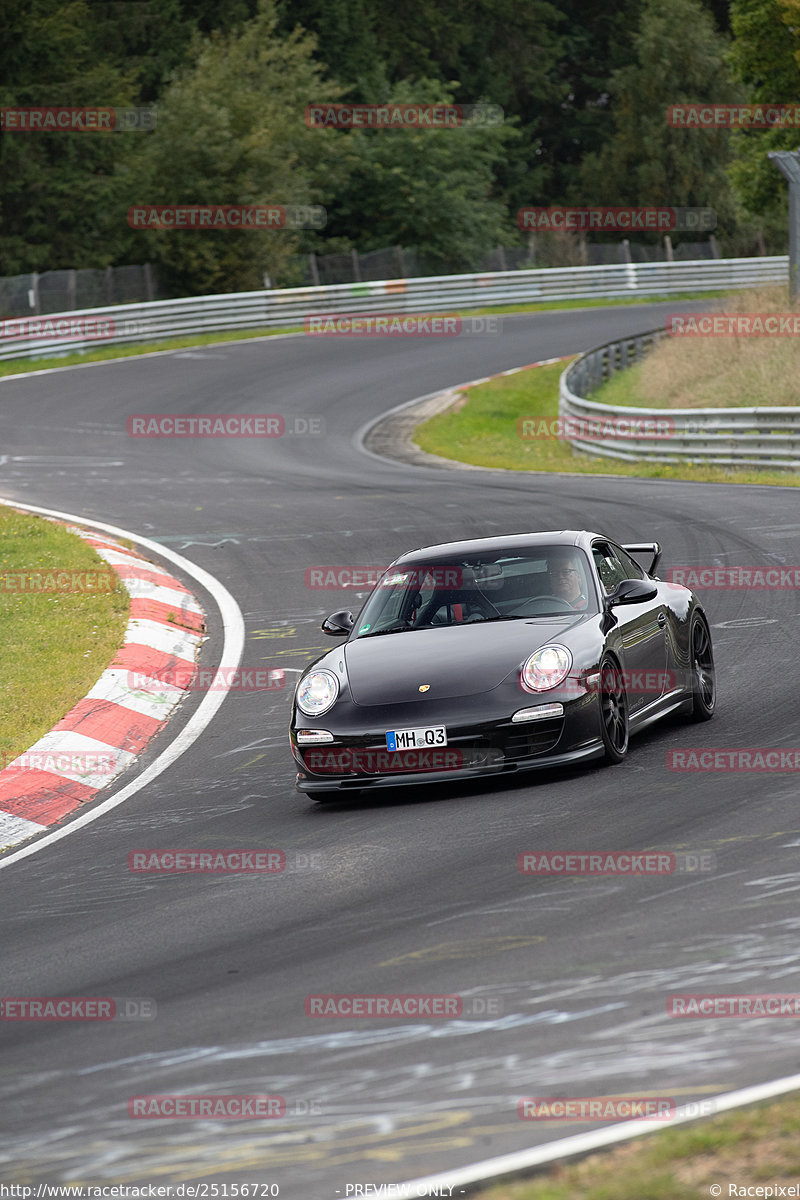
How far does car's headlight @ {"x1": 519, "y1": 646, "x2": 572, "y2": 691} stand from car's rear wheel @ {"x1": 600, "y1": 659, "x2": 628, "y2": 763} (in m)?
0.28

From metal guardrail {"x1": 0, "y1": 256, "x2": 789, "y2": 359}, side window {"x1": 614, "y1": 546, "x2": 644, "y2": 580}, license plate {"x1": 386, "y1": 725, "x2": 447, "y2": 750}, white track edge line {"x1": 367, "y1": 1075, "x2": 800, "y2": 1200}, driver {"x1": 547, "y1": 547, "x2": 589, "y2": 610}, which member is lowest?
license plate {"x1": 386, "y1": 725, "x2": 447, "y2": 750}

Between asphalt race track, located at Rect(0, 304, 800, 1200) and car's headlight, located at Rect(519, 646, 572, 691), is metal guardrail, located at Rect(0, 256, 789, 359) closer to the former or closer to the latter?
asphalt race track, located at Rect(0, 304, 800, 1200)

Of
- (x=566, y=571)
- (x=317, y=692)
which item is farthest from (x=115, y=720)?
(x=566, y=571)

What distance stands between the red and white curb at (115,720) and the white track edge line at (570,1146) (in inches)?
199

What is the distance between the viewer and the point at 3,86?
49.6m

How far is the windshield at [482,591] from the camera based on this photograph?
373 inches

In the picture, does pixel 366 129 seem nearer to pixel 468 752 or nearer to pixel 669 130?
pixel 669 130

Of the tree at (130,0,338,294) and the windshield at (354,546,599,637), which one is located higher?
the tree at (130,0,338,294)

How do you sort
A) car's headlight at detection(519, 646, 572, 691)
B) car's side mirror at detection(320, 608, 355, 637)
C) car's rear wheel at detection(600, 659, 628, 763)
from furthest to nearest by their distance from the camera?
car's side mirror at detection(320, 608, 355, 637) → car's rear wheel at detection(600, 659, 628, 763) → car's headlight at detection(519, 646, 572, 691)

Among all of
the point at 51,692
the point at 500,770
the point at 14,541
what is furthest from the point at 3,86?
the point at 500,770

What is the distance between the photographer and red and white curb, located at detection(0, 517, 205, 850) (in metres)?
9.29

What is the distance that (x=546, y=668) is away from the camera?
8.61 metres

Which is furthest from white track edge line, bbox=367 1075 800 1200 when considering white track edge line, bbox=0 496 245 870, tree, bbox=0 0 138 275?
tree, bbox=0 0 138 275

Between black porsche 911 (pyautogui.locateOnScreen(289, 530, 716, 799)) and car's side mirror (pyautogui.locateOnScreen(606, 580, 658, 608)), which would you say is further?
car's side mirror (pyautogui.locateOnScreen(606, 580, 658, 608))
